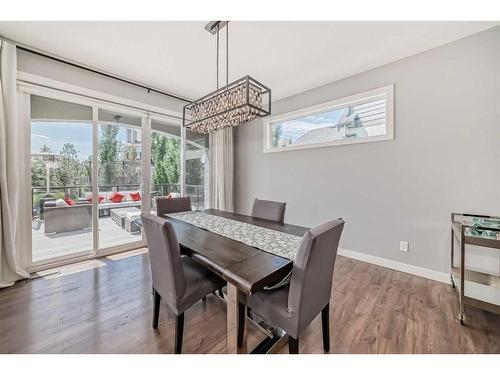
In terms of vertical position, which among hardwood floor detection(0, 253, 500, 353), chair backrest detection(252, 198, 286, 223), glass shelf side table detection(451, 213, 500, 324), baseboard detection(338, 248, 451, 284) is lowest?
hardwood floor detection(0, 253, 500, 353)

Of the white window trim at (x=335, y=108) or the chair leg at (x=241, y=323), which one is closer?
the chair leg at (x=241, y=323)

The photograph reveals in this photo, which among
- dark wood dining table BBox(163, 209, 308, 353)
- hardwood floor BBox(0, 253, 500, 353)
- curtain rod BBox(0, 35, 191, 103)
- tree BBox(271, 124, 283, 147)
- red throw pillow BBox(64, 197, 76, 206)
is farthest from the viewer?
tree BBox(271, 124, 283, 147)

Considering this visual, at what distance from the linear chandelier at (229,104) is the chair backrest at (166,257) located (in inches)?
41.8

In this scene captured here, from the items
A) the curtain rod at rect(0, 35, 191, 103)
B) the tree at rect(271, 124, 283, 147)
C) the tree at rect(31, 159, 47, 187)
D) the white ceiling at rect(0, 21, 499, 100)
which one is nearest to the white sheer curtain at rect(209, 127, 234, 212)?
the tree at rect(271, 124, 283, 147)

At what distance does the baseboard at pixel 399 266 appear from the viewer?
233 centimetres

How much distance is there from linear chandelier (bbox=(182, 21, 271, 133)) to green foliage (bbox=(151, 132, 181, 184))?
172 centimetres

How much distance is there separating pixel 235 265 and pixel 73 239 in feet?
10.0

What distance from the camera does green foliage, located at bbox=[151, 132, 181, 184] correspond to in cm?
361

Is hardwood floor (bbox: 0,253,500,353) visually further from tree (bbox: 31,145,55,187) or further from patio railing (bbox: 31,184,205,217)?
→ tree (bbox: 31,145,55,187)

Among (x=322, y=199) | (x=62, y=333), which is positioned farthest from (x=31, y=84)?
(x=322, y=199)

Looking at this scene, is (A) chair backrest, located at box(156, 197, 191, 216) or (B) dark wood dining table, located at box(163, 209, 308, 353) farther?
(A) chair backrest, located at box(156, 197, 191, 216)

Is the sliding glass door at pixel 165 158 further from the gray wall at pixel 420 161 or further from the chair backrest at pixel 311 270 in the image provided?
the chair backrest at pixel 311 270

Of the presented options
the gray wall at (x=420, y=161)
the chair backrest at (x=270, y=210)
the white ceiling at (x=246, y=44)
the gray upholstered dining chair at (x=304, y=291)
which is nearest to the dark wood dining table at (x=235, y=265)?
the gray upholstered dining chair at (x=304, y=291)
